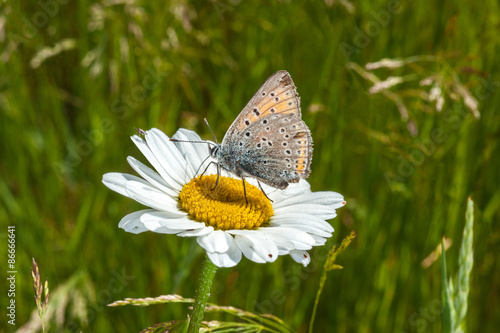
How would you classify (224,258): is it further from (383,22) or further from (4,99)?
(4,99)

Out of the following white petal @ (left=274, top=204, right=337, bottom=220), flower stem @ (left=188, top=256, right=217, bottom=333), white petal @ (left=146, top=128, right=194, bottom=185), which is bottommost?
flower stem @ (left=188, top=256, right=217, bottom=333)

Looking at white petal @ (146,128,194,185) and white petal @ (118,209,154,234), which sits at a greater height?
white petal @ (146,128,194,185)

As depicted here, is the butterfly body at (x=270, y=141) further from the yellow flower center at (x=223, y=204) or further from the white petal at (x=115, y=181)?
the white petal at (x=115, y=181)

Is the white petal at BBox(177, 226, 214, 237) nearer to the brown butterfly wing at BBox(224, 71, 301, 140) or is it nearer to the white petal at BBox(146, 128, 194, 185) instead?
the white petal at BBox(146, 128, 194, 185)

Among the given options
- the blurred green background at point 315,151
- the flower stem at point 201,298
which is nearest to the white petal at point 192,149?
the blurred green background at point 315,151

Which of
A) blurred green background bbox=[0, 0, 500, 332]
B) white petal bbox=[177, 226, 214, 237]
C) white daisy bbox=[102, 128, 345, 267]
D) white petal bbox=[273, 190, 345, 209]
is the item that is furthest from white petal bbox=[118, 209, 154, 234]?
blurred green background bbox=[0, 0, 500, 332]

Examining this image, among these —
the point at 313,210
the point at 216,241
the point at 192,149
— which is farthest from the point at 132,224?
the point at 192,149
